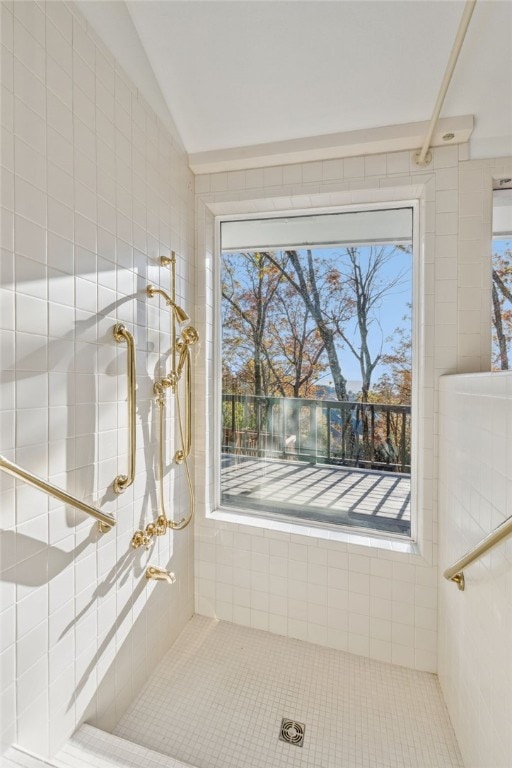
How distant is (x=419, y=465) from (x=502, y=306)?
0.81m

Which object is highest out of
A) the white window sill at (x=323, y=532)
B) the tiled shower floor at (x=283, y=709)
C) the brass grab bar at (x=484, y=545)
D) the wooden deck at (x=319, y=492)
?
the brass grab bar at (x=484, y=545)

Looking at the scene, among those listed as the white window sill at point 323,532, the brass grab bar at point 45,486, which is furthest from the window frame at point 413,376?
the brass grab bar at point 45,486

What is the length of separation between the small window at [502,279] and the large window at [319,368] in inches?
13.8

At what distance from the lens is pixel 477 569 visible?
1.04 metres

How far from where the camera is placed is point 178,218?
1686 mm

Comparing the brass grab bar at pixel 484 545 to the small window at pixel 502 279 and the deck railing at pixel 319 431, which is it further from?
the small window at pixel 502 279

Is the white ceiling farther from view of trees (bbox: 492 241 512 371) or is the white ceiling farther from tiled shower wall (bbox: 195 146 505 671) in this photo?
view of trees (bbox: 492 241 512 371)

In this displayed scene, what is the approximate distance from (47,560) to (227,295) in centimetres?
148

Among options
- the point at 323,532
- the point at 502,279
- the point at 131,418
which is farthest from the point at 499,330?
the point at 131,418

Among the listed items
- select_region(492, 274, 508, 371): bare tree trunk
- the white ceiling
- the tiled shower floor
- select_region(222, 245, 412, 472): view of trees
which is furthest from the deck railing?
the white ceiling

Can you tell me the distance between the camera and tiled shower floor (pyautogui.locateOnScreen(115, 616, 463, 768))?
119 cm

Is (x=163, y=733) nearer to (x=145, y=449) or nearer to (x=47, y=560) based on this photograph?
(x=47, y=560)

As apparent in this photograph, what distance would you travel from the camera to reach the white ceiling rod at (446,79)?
1.01m

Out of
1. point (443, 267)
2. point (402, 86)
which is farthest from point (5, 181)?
point (443, 267)
